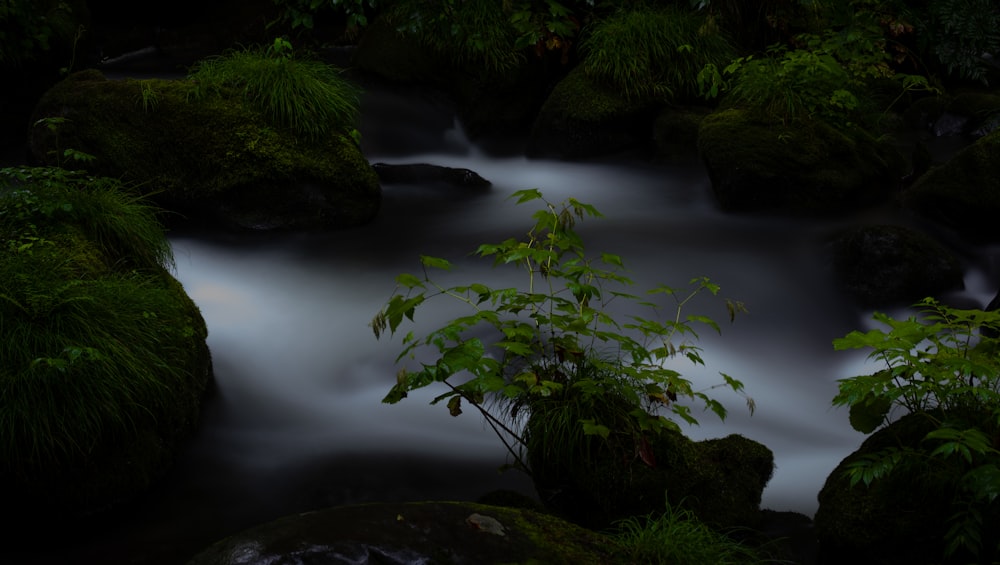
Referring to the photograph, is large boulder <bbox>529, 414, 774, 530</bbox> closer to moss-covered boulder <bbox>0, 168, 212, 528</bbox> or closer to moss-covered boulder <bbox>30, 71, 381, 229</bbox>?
moss-covered boulder <bbox>0, 168, 212, 528</bbox>

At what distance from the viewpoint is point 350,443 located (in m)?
4.37

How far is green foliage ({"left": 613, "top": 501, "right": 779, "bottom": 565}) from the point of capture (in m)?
2.87

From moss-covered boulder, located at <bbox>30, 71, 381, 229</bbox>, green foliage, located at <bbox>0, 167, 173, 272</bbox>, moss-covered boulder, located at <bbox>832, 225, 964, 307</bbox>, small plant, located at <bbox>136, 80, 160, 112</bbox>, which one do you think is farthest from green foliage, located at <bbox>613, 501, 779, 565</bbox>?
small plant, located at <bbox>136, 80, 160, 112</bbox>

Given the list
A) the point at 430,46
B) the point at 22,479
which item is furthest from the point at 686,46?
the point at 22,479

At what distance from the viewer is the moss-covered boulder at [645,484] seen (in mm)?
3494

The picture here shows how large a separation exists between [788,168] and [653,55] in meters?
1.96

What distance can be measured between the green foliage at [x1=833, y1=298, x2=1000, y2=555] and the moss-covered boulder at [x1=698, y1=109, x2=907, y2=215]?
3388 millimetres

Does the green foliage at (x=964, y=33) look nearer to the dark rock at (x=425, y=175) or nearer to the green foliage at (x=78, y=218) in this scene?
the dark rock at (x=425, y=175)

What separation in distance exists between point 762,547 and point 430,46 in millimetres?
6432

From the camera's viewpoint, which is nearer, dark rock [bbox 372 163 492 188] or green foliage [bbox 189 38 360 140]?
green foliage [bbox 189 38 360 140]

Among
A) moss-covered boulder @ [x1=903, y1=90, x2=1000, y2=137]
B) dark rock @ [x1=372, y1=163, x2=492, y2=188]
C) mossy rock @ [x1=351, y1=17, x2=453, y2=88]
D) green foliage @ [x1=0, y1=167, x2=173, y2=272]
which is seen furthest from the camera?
mossy rock @ [x1=351, y1=17, x2=453, y2=88]

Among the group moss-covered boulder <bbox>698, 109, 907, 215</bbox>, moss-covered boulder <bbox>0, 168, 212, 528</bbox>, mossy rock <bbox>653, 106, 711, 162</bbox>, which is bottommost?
moss-covered boulder <bbox>0, 168, 212, 528</bbox>

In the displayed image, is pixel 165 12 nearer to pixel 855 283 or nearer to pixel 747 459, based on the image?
pixel 855 283

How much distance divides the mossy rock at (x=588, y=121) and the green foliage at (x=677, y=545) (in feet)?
17.2
